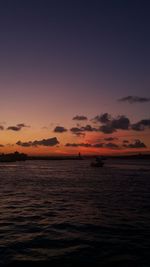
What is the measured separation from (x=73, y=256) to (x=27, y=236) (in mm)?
5282

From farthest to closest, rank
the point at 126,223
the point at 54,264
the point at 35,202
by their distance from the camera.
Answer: the point at 35,202 < the point at 126,223 < the point at 54,264

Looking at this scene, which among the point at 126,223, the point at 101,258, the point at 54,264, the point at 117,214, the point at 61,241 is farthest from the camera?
the point at 117,214

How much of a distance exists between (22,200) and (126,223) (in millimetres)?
18255

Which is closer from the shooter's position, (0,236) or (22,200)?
(0,236)

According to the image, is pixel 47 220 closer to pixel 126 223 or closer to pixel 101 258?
pixel 126 223

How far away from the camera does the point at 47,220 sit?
91.2 ft

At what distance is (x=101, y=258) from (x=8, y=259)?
4895 mm

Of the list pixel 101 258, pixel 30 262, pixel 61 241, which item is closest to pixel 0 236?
pixel 61 241

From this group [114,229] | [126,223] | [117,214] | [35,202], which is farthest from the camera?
[35,202]

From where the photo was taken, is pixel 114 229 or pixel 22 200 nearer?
pixel 114 229

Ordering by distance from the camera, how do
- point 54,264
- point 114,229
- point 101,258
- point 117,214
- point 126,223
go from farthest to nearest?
point 117,214 → point 126,223 → point 114,229 → point 101,258 → point 54,264

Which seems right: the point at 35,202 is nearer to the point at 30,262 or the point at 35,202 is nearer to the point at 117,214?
the point at 117,214

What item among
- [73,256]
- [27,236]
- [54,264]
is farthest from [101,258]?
[27,236]

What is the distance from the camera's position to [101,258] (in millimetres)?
17438
